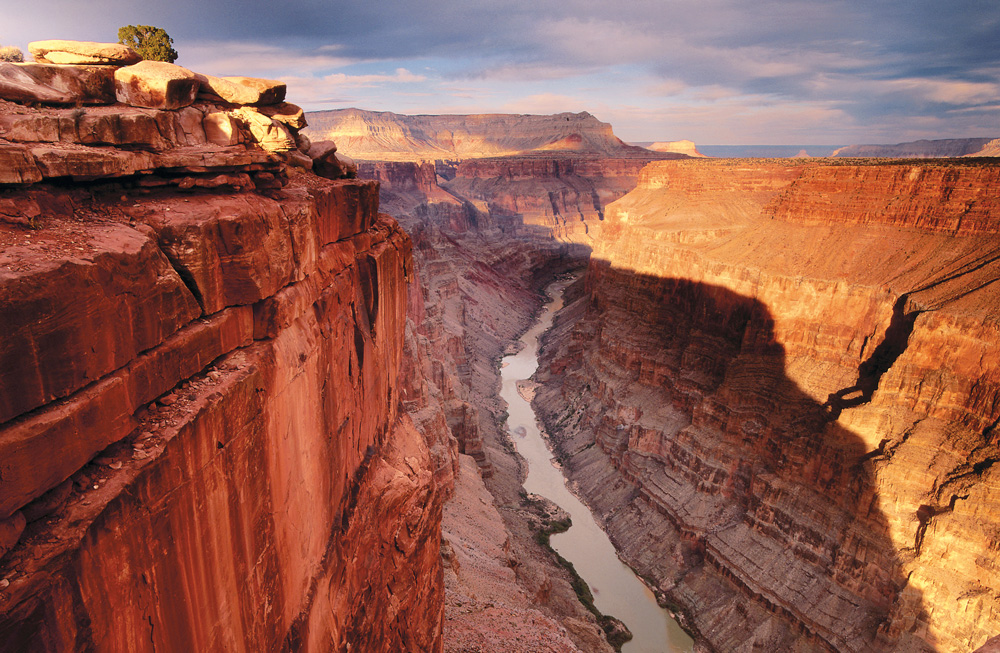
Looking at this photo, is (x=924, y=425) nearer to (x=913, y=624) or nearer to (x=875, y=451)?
(x=875, y=451)

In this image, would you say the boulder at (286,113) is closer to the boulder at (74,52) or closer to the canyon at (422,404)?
the canyon at (422,404)

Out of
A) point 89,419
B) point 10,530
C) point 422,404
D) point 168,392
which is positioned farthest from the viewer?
point 422,404

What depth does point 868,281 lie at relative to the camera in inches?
1276

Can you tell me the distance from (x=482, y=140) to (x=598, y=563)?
184237 mm

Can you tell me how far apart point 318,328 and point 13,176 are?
218 inches

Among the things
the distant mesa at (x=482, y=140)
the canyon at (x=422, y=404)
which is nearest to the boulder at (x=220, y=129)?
the canyon at (x=422, y=404)

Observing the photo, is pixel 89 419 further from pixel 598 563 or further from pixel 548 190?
pixel 548 190

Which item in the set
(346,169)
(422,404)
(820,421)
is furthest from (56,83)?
(820,421)

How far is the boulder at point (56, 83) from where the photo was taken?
743 cm

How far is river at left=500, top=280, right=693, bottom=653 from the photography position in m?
29.8

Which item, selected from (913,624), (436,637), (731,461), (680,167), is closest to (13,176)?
(436,637)

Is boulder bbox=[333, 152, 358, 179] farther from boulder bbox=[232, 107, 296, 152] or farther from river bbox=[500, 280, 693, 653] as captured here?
river bbox=[500, 280, 693, 653]

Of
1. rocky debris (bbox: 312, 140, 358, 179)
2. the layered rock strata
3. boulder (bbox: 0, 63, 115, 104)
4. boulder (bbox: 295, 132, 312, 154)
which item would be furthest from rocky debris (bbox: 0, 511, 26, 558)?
the layered rock strata

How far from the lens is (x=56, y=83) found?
Result: 8094 millimetres
